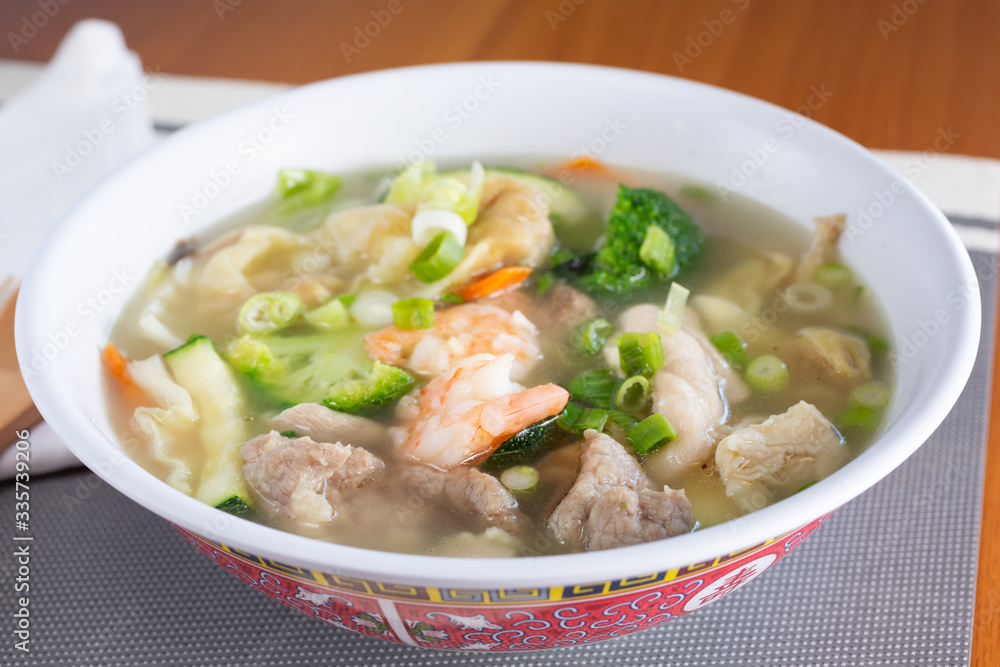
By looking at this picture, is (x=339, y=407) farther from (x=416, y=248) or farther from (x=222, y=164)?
(x=222, y=164)

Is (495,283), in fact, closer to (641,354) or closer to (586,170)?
(641,354)

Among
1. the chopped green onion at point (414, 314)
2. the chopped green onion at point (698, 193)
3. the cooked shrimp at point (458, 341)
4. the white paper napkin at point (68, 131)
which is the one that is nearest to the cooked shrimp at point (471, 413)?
the cooked shrimp at point (458, 341)

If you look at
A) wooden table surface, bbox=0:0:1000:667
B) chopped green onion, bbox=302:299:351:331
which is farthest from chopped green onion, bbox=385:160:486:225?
wooden table surface, bbox=0:0:1000:667

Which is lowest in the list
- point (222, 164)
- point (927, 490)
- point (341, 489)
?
point (927, 490)

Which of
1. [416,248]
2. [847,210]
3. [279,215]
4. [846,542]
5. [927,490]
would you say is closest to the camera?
[846,542]

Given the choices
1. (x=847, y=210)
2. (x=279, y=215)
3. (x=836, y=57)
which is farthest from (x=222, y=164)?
(x=836, y=57)

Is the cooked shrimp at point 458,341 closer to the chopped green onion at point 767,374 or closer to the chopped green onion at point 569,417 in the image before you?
the chopped green onion at point 569,417

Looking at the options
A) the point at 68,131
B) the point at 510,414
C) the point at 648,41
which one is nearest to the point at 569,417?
the point at 510,414
